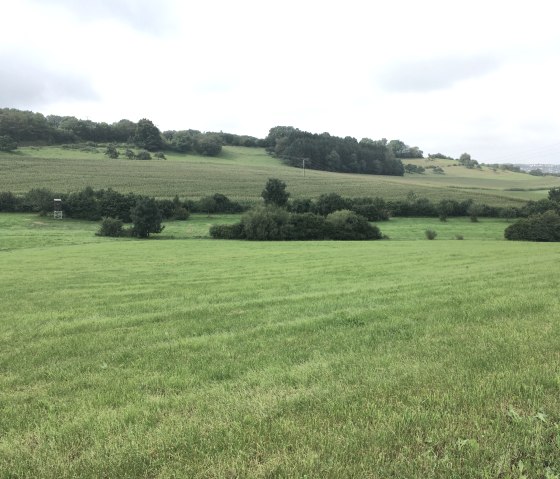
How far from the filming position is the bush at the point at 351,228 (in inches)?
2773

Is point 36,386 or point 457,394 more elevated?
point 457,394

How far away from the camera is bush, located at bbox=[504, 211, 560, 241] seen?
220ft

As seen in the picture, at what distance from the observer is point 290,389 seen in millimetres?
5719

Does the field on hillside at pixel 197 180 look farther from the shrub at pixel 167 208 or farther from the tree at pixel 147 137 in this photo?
the tree at pixel 147 137

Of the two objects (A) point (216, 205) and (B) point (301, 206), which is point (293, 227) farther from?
(A) point (216, 205)

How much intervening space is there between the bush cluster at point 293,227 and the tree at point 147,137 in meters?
99.9

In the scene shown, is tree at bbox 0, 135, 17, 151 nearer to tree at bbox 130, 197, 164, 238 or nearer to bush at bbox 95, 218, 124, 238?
bush at bbox 95, 218, 124, 238

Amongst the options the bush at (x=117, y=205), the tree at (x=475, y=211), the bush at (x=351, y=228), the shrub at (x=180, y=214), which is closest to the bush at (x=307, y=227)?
the bush at (x=351, y=228)

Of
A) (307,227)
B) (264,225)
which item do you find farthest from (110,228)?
(307,227)

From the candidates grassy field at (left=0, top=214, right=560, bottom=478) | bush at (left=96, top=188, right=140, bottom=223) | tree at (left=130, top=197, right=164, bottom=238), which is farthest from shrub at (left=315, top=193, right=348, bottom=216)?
grassy field at (left=0, top=214, right=560, bottom=478)

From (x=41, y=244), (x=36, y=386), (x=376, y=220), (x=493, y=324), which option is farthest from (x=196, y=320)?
(x=376, y=220)

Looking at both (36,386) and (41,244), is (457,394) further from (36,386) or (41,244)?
(41,244)

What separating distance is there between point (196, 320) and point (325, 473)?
6.79 m

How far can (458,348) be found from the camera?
708 centimetres
